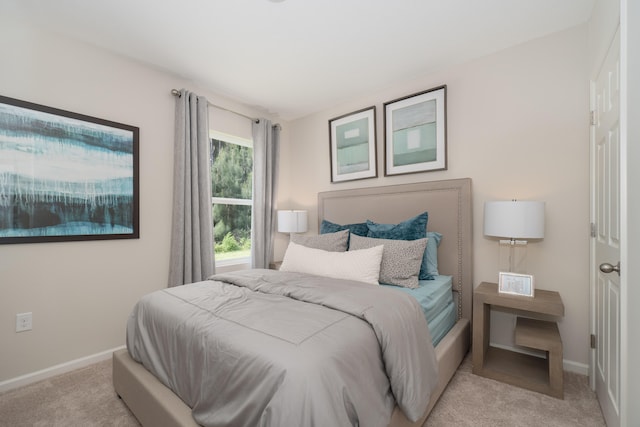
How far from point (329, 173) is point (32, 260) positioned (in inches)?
112

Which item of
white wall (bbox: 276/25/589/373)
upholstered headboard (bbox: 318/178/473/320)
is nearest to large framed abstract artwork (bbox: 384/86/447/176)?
white wall (bbox: 276/25/589/373)

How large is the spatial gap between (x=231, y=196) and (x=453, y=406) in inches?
114

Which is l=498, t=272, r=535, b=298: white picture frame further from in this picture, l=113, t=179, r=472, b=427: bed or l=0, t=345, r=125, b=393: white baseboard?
l=0, t=345, r=125, b=393: white baseboard

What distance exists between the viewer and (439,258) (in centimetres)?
266

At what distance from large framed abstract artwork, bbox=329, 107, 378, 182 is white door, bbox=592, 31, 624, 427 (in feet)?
5.91

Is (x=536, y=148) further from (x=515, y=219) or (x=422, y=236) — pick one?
(x=422, y=236)

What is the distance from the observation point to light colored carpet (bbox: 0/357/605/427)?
1621 millimetres

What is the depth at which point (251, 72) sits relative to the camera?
279cm

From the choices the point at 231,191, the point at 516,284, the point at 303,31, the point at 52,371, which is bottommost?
the point at 52,371

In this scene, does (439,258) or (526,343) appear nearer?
(526,343)

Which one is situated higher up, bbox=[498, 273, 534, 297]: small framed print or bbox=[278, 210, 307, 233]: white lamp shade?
bbox=[278, 210, 307, 233]: white lamp shade

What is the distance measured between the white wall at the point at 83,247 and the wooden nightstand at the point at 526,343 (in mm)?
2799

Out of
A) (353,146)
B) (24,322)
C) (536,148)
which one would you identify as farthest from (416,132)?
(24,322)

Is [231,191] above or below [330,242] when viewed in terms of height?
above
